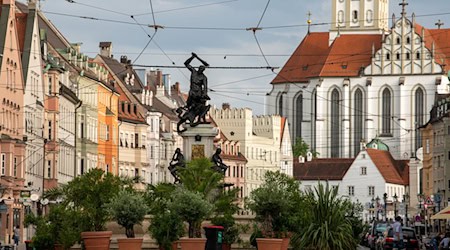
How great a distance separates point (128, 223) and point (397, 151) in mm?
163271

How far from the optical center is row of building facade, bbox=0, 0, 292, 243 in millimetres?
72688

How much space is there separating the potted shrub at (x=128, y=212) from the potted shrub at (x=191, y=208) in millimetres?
1001

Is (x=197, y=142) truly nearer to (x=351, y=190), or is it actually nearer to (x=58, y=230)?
(x=58, y=230)

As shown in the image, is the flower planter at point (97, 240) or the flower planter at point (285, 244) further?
the flower planter at point (285, 244)

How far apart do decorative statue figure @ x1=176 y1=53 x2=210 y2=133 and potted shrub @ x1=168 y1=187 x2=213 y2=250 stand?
1284 centimetres

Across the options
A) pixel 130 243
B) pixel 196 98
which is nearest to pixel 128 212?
pixel 130 243

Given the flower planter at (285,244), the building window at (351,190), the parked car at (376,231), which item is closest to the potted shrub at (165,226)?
the flower planter at (285,244)

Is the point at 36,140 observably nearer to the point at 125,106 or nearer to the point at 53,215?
the point at 125,106

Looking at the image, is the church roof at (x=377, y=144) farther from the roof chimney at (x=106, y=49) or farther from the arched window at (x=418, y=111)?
the roof chimney at (x=106, y=49)

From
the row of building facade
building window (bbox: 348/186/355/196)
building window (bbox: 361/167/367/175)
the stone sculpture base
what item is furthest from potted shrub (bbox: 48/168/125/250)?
building window (bbox: 348/186/355/196)

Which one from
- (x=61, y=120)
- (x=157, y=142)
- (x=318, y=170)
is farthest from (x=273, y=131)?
(x=61, y=120)

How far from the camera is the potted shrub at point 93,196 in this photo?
38906mm

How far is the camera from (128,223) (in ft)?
124

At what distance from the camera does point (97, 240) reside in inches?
1476
